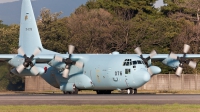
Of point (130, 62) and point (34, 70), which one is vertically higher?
point (130, 62)

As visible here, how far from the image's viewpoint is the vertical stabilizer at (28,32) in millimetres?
44125

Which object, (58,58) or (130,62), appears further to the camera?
(58,58)

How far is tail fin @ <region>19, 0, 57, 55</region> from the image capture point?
44.1m

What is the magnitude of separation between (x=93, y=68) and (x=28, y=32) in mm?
8276

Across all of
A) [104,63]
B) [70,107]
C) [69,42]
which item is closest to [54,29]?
[69,42]

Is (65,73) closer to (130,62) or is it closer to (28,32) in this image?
Result: (130,62)

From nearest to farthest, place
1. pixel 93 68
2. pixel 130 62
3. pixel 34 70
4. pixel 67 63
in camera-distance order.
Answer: pixel 130 62 → pixel 34 70 → pixel 93 68 → pixel 67 63

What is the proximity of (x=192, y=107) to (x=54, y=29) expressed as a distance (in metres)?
38.8

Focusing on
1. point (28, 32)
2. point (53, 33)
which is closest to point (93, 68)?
point (28, 32)

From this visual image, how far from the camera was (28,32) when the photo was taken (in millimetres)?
44500

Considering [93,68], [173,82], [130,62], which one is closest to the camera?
[130,62]

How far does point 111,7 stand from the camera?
235 ft

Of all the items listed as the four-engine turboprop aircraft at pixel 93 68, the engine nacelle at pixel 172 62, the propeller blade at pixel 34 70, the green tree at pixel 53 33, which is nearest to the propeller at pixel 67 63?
the four-engine turboprop aircraft at pixel 93 68

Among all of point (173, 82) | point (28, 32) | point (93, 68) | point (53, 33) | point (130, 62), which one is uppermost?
point (53, 33)
